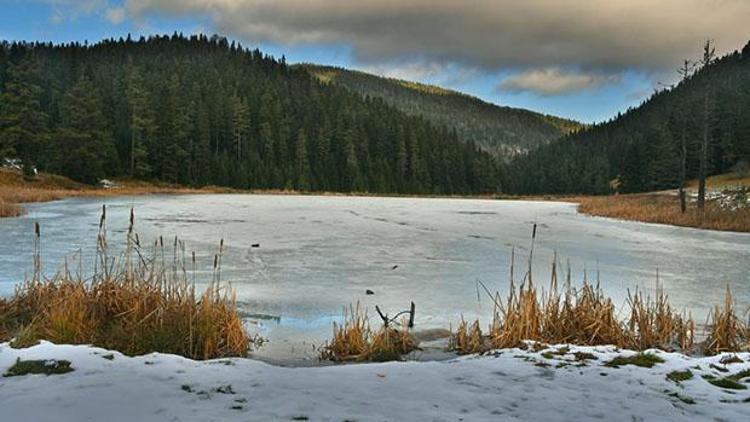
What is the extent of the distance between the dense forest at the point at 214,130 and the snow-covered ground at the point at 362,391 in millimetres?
41554

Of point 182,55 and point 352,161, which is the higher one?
point 182,55

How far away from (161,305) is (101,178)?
49.8 meters

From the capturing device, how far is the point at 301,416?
3320mm

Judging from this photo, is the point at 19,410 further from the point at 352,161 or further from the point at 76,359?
the point at 352,161

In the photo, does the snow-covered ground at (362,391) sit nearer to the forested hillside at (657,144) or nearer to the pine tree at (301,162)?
the forested hillside at (657,144)

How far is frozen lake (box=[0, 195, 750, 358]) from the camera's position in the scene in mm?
6906

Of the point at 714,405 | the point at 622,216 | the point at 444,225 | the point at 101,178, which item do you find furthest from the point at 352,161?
the point at 714,405

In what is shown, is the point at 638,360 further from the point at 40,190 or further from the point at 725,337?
the point at 40,190

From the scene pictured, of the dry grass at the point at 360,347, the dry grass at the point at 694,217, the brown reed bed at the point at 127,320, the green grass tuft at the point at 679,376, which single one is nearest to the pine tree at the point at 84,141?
the dry grass at the point at 694,217

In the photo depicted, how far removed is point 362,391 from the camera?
3836 millimetres

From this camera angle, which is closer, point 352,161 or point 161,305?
point 161,305

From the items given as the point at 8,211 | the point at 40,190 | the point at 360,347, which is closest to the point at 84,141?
the point at 40,190

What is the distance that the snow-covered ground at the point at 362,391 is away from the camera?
338 cm

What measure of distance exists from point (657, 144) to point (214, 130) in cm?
6153
